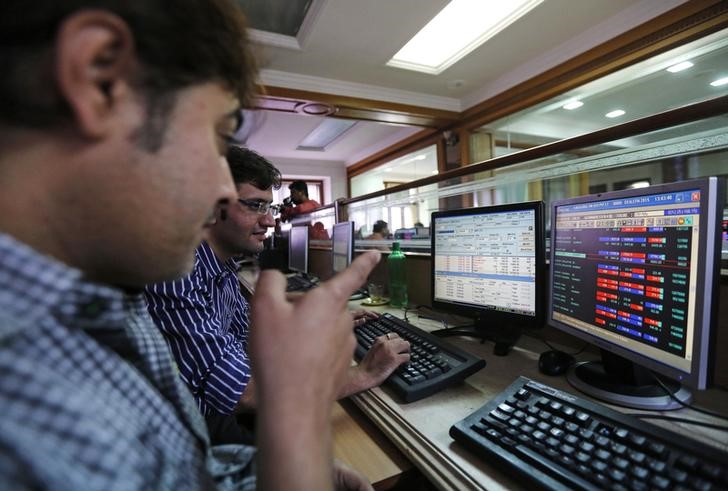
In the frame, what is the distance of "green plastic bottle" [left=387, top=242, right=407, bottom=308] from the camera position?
4.70 feet

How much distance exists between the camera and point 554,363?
758 millimetres

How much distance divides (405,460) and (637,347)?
0.46 metres

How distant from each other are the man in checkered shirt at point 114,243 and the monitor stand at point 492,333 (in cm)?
61

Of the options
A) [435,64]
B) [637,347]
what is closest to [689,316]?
[637,347]

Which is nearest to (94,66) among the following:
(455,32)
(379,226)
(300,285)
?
(300,285)

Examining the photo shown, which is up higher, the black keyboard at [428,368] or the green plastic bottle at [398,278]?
the green plastic bottle at [398,278]

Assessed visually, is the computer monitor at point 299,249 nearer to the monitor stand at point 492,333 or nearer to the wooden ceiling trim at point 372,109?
the monitor stand at point 492,333

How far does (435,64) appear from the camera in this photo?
12.0 feet

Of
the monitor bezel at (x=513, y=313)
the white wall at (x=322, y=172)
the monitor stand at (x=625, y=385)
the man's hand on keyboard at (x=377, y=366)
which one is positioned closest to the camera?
the monitor stand at (x=625, y=385)

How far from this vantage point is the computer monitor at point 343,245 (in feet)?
5.54

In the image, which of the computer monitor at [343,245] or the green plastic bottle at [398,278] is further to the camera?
the computer monitor at [343,245]

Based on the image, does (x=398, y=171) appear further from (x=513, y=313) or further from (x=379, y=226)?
(x=513, y=313)

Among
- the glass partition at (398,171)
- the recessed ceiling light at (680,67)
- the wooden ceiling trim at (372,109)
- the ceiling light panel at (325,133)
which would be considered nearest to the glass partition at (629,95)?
the recessed ceiling light at (680,67)

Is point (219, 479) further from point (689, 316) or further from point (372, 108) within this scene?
point (372, 108)
